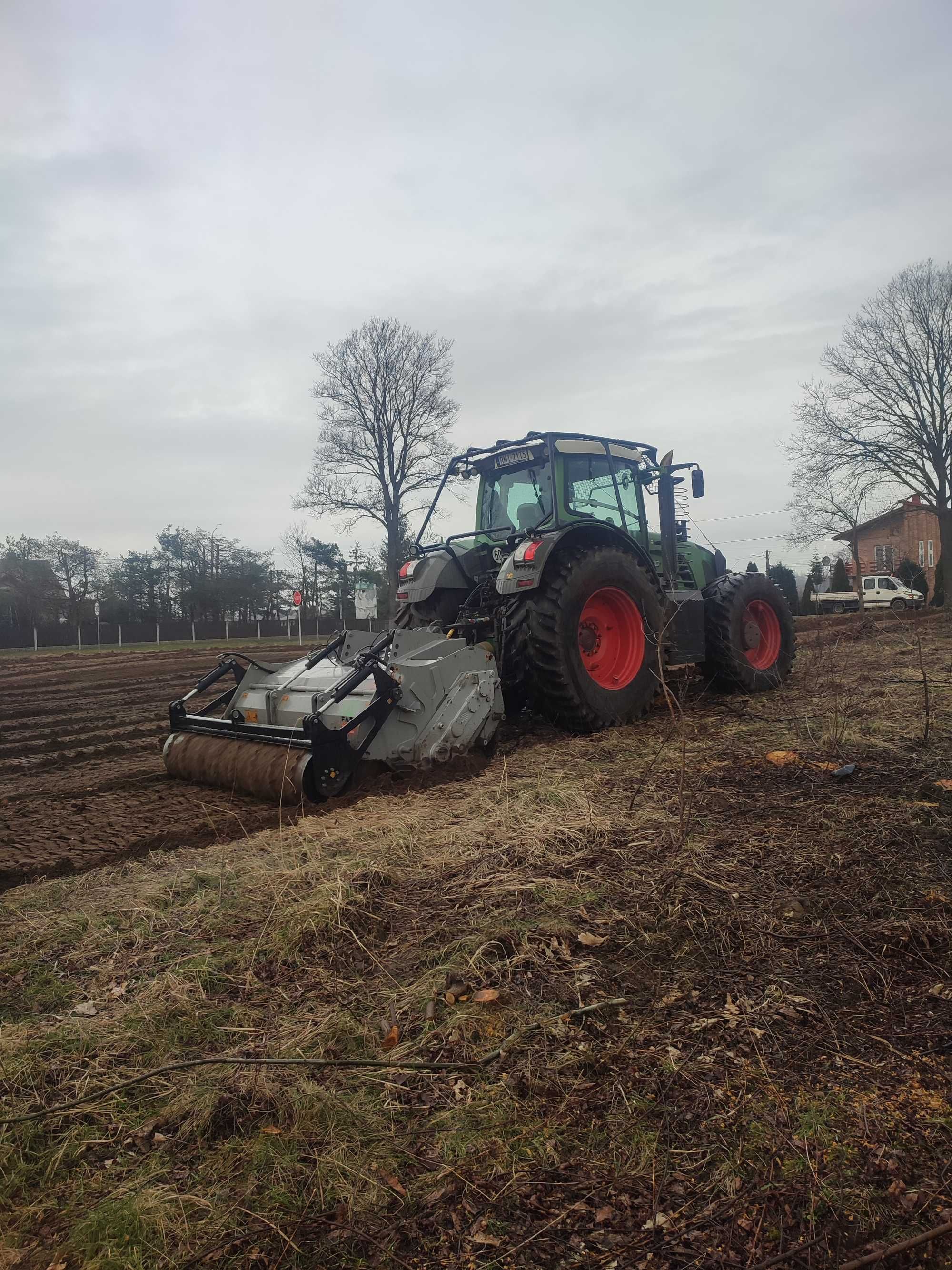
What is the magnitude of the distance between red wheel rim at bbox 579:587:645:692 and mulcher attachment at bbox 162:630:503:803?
1.22 metres

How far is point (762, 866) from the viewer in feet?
10.9

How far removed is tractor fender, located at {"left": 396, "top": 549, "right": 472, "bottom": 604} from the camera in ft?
23.0

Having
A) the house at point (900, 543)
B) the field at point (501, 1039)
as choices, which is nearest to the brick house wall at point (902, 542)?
the house at point (900, 543)

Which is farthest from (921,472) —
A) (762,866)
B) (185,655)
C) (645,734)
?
(762,866)

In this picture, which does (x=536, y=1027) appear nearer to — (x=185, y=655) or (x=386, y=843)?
(x=386, y=843)

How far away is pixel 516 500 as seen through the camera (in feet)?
24.1

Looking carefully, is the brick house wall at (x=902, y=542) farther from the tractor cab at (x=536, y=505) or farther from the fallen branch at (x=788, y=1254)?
the fallen branch at (x=788, y=1254)

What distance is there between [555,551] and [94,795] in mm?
3703

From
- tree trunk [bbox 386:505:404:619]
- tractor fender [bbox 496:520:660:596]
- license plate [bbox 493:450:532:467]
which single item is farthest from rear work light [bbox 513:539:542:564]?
tree trunk [bbox 386:505:404:619]

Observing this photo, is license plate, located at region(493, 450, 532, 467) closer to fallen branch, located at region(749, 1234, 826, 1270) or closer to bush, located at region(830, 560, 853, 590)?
fallen branch, located at region(749, 1234, 826, 1270)

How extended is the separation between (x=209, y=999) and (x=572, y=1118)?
1251 mm

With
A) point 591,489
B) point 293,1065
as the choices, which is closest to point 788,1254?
point 293,1065

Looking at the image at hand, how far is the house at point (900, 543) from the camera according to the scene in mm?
40312

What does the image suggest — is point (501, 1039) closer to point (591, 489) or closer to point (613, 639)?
point (613, 639)
